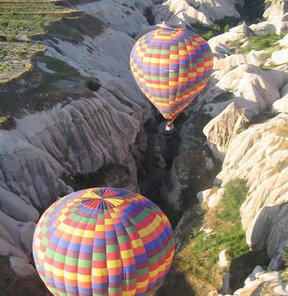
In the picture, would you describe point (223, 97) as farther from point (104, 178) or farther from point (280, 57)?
point (104, 178)

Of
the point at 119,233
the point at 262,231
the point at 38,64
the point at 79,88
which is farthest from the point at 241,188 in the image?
the point at 38,64

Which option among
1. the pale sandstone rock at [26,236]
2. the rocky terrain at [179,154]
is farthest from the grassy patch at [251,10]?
the pale sandstone rock at [26,236]

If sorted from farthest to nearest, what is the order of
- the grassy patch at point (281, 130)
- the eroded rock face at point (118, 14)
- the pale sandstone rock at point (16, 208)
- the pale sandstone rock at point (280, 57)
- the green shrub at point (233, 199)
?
1. the eroded rock face at point (118, 14)
2. the pale sandstone rock at point (280, 57)
3. the grassy patch at point (281, 130)
4. the green shrub at point (233, 199)
5. the pale sandstone rock at point (16, 208)

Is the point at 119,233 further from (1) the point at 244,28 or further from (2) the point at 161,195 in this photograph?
(1) the point at 244,28

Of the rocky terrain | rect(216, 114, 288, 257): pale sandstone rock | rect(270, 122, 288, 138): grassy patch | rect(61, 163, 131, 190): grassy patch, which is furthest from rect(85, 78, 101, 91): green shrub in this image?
rect(270, 122, 288, 138): grassy patch

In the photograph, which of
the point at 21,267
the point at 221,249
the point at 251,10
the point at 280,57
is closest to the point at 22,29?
the point at 280,57

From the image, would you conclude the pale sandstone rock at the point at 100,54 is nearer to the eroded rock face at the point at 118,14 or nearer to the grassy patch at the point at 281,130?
the eroded rock face at the point at 118,14

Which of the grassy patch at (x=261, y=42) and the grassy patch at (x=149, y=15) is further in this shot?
the grassy patch at (x=149, y=15)

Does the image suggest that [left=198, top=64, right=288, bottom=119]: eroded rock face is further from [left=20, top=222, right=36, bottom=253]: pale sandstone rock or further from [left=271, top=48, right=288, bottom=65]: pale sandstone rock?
[left=20, top=222, right=36, bottom=253]: pale sandstone rock
